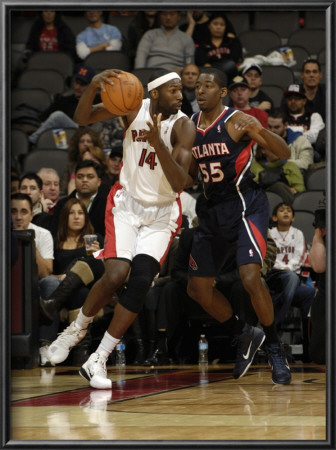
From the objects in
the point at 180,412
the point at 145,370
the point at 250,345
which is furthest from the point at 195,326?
the point at 180,412

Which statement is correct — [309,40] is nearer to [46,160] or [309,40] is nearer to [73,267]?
[46,160]

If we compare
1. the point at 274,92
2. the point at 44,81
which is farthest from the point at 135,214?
the point at 44,81

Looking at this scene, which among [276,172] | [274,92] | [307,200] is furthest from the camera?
[274,92]

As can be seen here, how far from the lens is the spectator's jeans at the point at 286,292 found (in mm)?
6344

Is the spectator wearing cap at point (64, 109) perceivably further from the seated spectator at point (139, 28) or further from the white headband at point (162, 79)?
the white headband at point (162, 79)

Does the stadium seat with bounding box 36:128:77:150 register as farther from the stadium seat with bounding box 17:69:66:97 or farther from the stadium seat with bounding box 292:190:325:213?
the stadium seat with bounding box 292:190:325:213

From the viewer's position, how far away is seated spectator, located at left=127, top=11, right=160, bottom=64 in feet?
34.1

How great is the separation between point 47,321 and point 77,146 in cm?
220

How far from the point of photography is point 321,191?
24.9 ft

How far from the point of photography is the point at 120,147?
7934 mm

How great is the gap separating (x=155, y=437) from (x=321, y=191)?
5.21 m

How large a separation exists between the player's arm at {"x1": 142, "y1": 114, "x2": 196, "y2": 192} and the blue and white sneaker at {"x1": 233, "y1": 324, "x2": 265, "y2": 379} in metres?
1.19

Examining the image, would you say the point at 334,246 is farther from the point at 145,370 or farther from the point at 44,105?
the point at 44,105

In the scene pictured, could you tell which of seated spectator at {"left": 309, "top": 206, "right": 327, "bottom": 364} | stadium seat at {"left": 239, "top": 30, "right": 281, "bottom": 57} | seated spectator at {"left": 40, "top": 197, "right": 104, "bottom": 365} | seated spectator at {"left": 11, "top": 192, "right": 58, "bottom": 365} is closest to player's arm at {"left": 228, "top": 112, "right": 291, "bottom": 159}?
seated spectator at {"left": 309, "top": 206, "right": 327, "bottom": 364}
